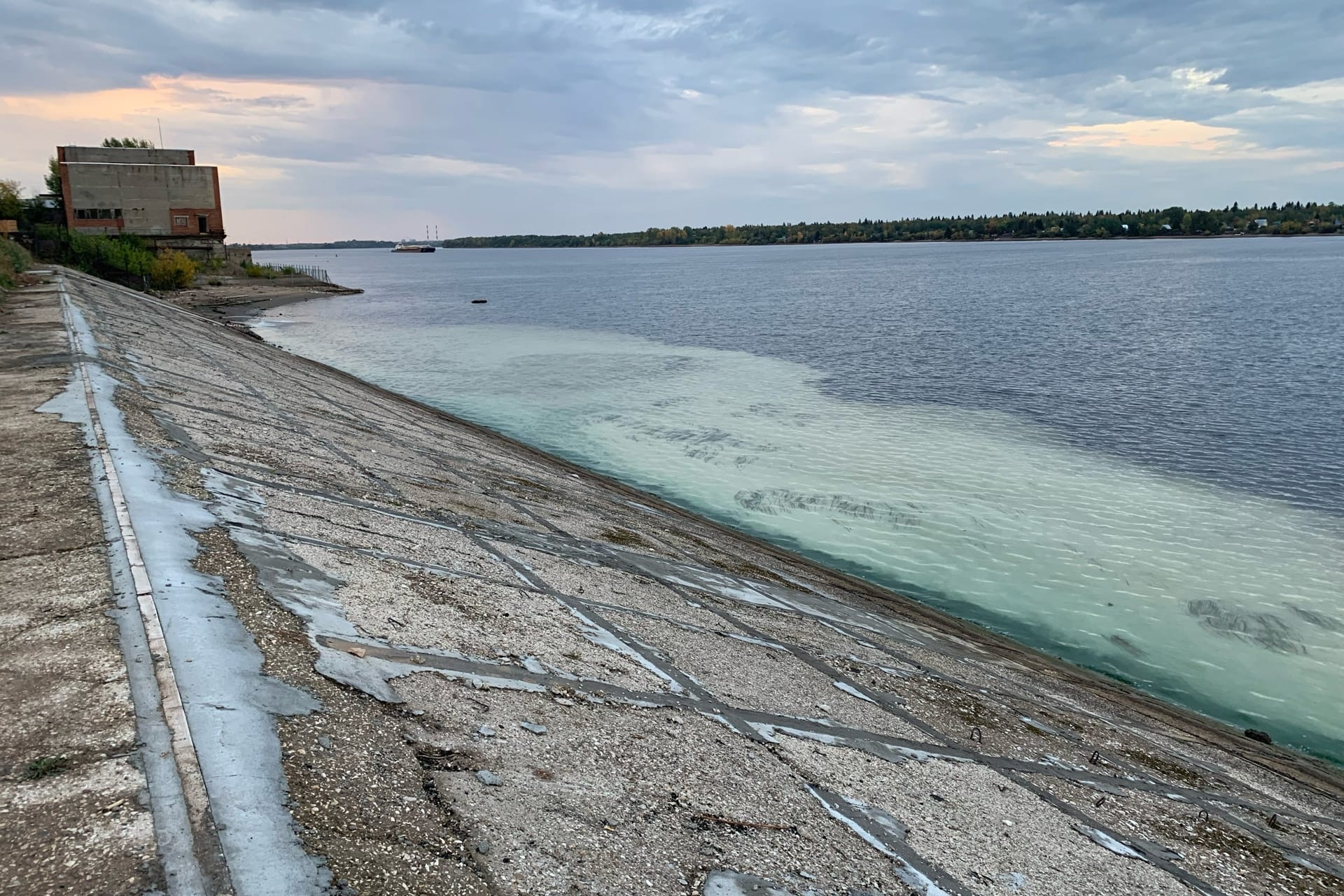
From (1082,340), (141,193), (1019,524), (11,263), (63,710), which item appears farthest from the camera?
(141,193)

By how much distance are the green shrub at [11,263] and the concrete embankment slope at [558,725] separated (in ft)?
72.0

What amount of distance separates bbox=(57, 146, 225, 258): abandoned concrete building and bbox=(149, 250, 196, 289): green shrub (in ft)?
27.0

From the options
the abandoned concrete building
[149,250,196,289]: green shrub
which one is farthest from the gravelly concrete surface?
the abandoned concrete building

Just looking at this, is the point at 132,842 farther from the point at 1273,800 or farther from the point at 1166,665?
the point at 1166,665

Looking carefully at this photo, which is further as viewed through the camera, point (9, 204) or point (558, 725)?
point (9, 204)

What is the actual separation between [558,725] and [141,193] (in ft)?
266

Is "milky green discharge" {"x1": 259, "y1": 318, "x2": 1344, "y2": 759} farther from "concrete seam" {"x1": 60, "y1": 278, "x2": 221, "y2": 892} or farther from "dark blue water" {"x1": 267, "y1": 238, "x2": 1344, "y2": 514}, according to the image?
"concrete seam" {"x1": 60, "y1": 278, "x2": 221, "y2": 892}

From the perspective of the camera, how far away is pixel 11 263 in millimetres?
34219

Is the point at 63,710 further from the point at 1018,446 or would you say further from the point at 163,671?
the point at 1018,446

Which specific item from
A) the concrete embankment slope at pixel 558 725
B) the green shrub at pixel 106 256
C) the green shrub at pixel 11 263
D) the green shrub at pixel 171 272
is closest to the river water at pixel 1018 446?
the concrete embankment slope at pixel 558 725

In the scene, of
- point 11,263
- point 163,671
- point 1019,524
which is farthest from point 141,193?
point 163,671

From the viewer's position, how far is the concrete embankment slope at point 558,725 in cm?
436

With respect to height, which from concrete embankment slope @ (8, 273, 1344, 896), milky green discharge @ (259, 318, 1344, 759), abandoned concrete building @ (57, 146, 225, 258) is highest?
abandoned concrete building @ (57, 146, 225, 258)

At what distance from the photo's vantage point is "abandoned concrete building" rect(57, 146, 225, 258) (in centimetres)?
6825
